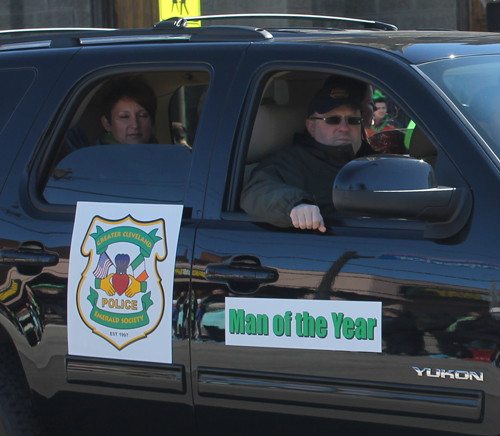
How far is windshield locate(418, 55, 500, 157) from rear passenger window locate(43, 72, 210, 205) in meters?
0.84

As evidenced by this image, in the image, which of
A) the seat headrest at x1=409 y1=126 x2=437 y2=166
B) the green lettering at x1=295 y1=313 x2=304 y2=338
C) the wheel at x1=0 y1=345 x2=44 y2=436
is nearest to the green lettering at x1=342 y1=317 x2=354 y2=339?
the green lettering at x1=295 y1=313 x2=304 y2=338

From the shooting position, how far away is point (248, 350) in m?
2.42

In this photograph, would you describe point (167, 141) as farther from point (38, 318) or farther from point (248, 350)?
point (248, 350)

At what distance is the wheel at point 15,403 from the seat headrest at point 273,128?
1.11 meters

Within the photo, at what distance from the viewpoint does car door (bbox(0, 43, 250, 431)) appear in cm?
257

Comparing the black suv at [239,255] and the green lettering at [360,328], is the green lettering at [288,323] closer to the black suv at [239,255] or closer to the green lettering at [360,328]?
the black suv at [239,255]

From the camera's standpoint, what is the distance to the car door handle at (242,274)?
2406 millimetres

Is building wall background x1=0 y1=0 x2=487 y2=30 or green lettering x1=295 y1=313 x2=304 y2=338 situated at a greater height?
building wall background x1=0 y1=0 x2=487 y2=30

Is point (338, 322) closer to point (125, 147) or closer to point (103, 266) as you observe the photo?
point (103, 266)

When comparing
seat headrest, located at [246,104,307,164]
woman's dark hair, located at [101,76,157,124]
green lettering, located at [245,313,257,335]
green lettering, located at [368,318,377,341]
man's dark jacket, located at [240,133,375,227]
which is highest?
woman's dark hair, located at [101,76,157,124]

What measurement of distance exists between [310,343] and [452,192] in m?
0.58

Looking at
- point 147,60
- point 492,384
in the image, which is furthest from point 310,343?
point 147,60

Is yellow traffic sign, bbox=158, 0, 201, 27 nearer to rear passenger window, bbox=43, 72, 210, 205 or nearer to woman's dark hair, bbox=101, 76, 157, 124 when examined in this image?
rear passenger window, bbox=43, 72, 210, 205

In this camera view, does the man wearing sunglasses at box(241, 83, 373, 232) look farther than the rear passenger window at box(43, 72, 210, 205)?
No
